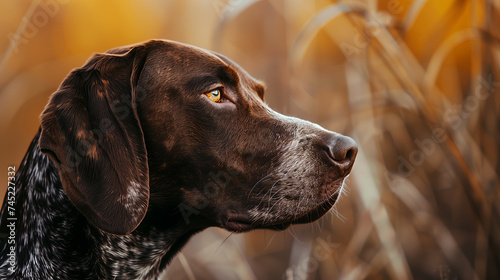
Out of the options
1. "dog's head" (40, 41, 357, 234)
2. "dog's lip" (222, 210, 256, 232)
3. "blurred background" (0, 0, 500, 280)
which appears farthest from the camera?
"blurred background" (0, 0, 500, 280)

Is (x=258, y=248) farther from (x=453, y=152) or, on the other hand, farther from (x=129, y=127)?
(x=129, y=127)

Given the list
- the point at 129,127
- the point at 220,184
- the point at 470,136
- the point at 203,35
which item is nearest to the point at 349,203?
the point at 470,136

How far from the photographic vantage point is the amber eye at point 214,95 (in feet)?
6.14

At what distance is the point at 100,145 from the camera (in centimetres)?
164

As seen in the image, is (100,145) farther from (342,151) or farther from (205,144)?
(342,151)

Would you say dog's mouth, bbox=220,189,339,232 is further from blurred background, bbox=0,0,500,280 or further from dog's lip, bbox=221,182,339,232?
blurred background, bbox=0,0,500,280

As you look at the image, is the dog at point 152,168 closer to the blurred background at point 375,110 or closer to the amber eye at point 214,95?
the amber eye at point 214,95

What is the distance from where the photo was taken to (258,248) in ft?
11.3

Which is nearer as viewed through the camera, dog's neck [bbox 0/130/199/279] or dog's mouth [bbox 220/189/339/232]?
dog's neck [bbox 0/130/199/279]

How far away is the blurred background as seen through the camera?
3275 millimetres

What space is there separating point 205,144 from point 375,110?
2223 millimetres

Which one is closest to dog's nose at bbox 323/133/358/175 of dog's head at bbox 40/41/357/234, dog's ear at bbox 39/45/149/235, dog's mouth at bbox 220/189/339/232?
dog's head at bbox 40/41/357/234

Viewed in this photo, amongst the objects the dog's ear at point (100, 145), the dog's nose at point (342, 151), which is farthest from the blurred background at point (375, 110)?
the dog's nose at point (342, 151)

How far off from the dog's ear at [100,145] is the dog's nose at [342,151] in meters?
0.70
